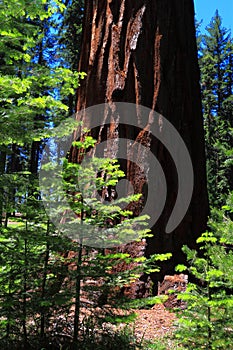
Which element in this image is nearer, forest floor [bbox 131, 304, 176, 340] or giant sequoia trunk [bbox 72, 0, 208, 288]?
forest floor [bbox 131, 304, 176, 340]

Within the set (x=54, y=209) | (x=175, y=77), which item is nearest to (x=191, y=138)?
(x=175, y=77)

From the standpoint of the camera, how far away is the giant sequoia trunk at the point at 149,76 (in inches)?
213

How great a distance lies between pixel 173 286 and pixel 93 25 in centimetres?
448

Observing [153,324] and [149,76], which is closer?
[153,324]

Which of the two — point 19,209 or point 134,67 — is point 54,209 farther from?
point 134,67

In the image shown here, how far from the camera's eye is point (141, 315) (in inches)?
174

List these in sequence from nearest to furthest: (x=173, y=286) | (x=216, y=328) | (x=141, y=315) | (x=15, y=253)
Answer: (x=216, y=328)
(x=15, y=253)
(x=141, y=315)
(x=173, y=286)

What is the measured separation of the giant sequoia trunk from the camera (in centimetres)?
540

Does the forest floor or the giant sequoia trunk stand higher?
the giant sequoia trunk

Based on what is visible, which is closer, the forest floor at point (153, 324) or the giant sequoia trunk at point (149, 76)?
the forest floor at point (153, 324)

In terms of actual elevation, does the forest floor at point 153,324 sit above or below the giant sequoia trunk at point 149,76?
below

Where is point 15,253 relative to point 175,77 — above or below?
below

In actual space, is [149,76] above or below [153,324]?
above

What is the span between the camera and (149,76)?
18.6ft
